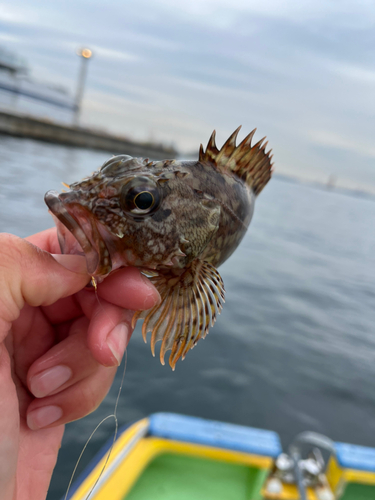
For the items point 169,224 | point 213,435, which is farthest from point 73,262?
point 213,435

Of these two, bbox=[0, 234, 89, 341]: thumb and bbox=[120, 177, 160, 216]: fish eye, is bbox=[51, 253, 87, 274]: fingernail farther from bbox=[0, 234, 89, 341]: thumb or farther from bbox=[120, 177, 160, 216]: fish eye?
bbox=[120, 177, 160, 216]: fish eye

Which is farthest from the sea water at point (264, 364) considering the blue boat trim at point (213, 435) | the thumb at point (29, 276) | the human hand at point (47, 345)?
the thumb at point (29, 276)

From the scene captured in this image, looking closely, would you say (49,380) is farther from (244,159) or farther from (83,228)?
(244,159)

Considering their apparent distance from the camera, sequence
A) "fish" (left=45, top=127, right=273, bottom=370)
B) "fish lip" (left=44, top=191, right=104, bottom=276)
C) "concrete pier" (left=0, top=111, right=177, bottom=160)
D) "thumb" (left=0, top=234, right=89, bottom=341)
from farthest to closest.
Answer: "concrete pier" (left=0, top=111, right=177, bottom=160) → "fish" (left=45, top=127, right=273, bottom=370) → "fish lip" (left=44, top=191, right=104, bottom=276) → "thumb" (left=0, top=234, right=89, bottom=341)

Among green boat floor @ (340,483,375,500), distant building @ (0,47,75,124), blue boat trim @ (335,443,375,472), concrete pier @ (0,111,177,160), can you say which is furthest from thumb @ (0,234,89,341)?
distant building @ (0,47,75,124)

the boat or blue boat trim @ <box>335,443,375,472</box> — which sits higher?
blue boat trim @ <box>335,443,375,472</box>

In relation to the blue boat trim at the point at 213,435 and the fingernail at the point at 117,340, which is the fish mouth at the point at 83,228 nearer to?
the fingernail at the point at 117,340

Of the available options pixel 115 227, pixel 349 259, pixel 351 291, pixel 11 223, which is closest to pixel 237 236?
pixel 115 227
